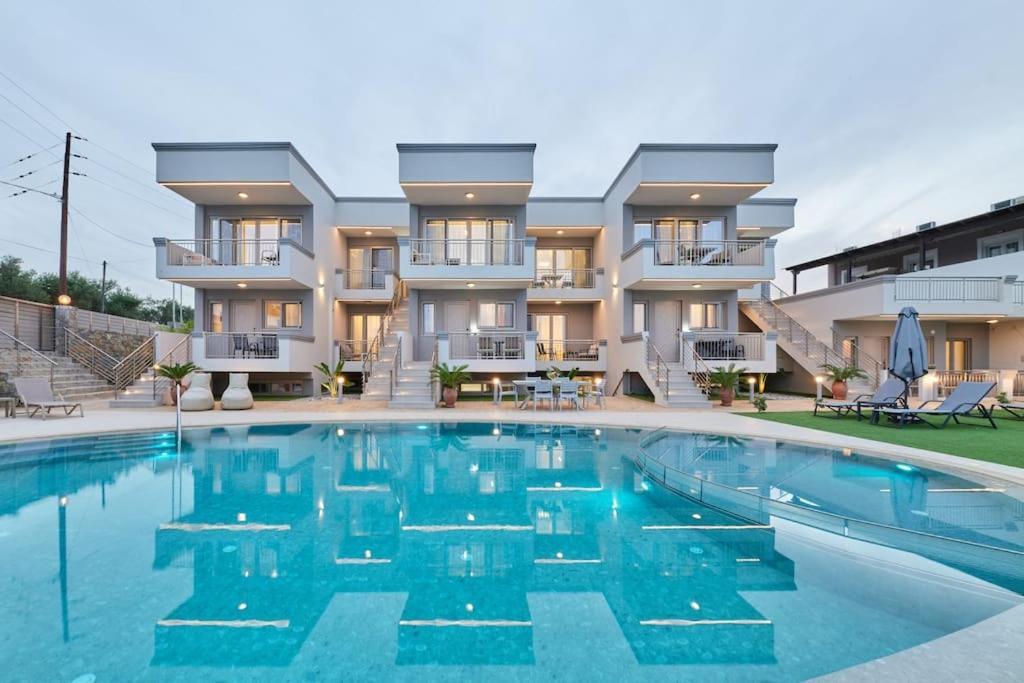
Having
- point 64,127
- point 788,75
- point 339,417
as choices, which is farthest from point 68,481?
point 788,75

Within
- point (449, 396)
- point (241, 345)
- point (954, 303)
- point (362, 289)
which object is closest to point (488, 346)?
point (449, 396)

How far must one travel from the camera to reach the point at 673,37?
2586cm

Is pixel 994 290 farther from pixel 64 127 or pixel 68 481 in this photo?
pixel 64 127

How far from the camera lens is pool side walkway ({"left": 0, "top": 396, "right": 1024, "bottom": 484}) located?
8.52 metres

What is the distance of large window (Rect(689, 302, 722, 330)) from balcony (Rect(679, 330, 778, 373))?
2267 mm

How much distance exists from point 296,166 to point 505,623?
18.8 meters

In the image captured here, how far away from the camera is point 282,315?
19.3 m

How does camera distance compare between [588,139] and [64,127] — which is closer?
[64,127]

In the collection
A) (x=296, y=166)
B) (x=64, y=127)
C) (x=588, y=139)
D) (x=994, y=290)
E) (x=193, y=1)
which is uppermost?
(x=588, y=139)

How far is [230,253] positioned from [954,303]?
30691 millimetres

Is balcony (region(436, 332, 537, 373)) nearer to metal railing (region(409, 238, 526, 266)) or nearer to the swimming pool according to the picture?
metal railing (region(409, 238, 526, 266))

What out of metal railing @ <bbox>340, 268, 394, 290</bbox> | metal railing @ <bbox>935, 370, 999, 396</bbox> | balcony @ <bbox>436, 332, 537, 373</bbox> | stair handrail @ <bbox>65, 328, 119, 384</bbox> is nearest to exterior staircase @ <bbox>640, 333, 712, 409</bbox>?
balcony @ <bbox>436, 332, 537, 373</bbox>

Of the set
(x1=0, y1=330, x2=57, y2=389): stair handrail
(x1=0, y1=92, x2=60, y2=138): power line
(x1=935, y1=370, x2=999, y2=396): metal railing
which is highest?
(x1=0, y1=92, x2=60, y2=138): power line

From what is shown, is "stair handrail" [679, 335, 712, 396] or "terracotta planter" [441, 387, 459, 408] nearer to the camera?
"terracotta planter" [441, 387, 459, 408]
